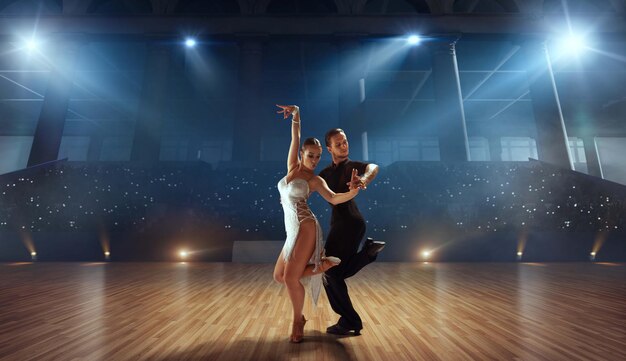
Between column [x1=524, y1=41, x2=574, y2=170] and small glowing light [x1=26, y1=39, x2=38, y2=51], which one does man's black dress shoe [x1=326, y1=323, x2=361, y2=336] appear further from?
small glowing light [x1=26, y1=39, x2=38, y2=51]

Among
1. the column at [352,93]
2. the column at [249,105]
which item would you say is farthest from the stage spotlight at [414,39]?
the column at [249,105]

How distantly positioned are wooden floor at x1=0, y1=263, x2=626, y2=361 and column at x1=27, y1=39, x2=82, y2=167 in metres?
7.55

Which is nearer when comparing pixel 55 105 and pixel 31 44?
pixel 55 105

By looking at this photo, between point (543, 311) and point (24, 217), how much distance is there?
12.2 metres

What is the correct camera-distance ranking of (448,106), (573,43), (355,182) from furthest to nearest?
1. (573,43)
2. (448,106)
3. (355,182)

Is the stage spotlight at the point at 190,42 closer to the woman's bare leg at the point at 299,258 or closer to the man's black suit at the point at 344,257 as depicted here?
the man's black suit at the point at 344,257

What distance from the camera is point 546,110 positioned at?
10.8 meters

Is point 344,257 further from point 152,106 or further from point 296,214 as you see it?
point 152,106

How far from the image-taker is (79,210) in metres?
8.40

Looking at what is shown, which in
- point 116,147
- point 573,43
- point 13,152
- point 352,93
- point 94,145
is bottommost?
point 352,93

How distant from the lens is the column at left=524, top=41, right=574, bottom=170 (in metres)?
10.2

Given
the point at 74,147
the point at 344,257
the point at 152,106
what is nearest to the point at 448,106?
the point at 344,257

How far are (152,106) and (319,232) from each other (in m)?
10.9

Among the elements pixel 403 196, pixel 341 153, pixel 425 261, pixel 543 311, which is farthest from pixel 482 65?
pixel 341 153
